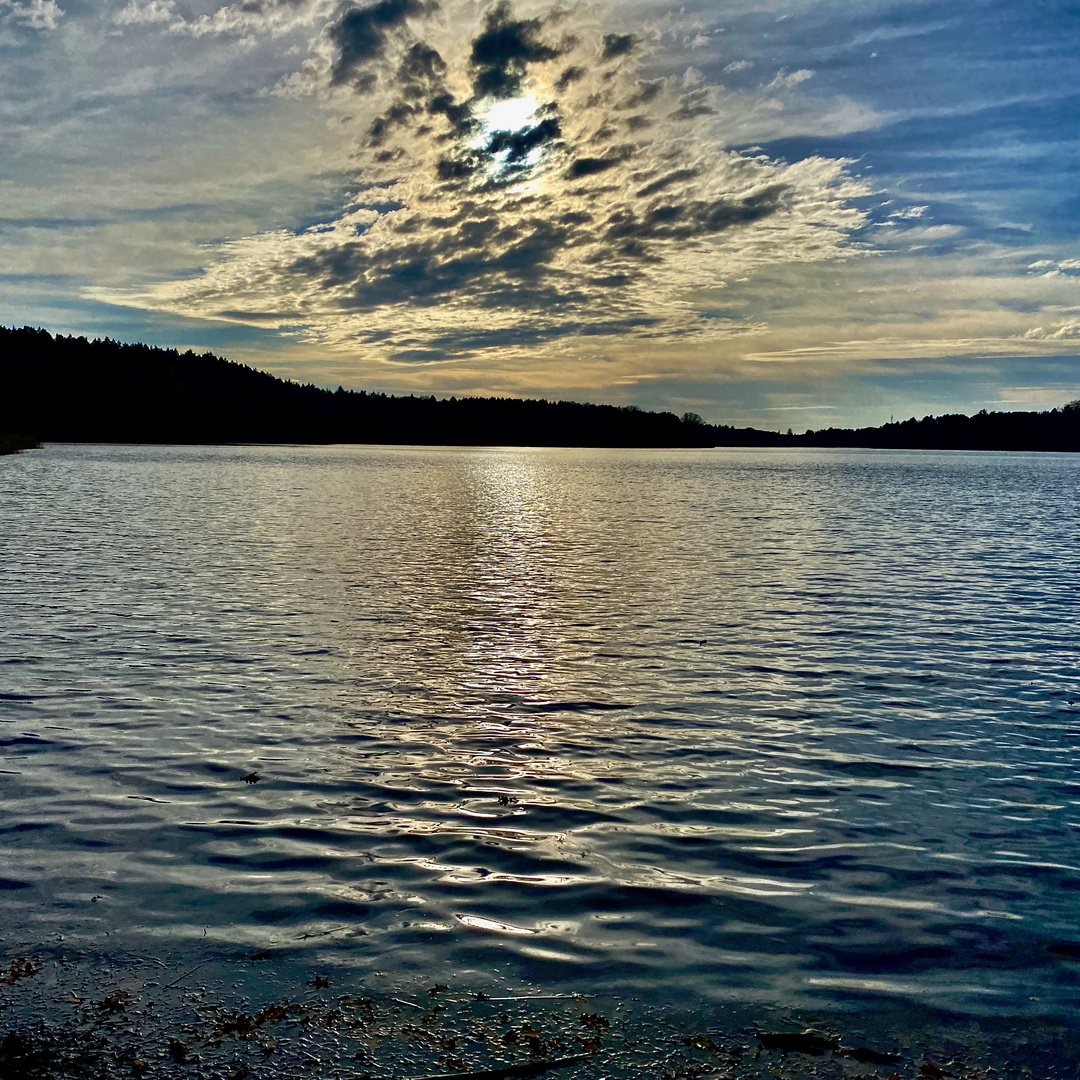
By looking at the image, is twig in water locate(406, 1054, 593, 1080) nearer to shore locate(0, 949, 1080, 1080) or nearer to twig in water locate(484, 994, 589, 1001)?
shore locate(0, 949, 1080, 1080)

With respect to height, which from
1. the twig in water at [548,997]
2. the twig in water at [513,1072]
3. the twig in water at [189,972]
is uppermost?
the twig in water at [189,972]

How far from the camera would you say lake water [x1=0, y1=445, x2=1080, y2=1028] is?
26.8ft

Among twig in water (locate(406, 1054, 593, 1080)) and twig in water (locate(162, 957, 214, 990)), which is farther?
twig in water (locate(162, 957, 214, 990))

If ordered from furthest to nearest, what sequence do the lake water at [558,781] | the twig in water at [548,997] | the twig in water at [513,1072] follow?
the lake water at [558,781] < the twig in water at [548,997] < the twig in water at [513,1072]

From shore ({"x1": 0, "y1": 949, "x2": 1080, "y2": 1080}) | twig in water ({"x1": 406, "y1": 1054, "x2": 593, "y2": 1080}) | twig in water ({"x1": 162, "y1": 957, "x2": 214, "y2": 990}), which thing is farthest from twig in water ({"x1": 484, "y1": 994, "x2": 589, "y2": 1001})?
twig in water ({"x1": 162, "y1": 957, "x2": 214, "y2": 990})

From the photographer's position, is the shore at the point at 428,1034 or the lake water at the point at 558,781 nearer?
the shore at the point at 428,1034

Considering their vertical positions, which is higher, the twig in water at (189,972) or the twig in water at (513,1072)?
the twig in water at (189,972)

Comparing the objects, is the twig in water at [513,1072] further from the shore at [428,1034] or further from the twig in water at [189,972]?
the twig in water at [189,972]

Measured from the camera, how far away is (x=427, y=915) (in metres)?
8.62

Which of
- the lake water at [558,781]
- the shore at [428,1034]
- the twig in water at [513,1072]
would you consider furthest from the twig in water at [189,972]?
the twig in water at [513,1072]

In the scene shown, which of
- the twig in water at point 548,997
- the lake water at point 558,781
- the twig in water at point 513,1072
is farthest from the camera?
the lake water at point 558,781

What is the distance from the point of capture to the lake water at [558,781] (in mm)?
8172

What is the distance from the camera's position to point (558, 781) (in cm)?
1255

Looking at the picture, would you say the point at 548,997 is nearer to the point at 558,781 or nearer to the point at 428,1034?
the point at 428,1034
